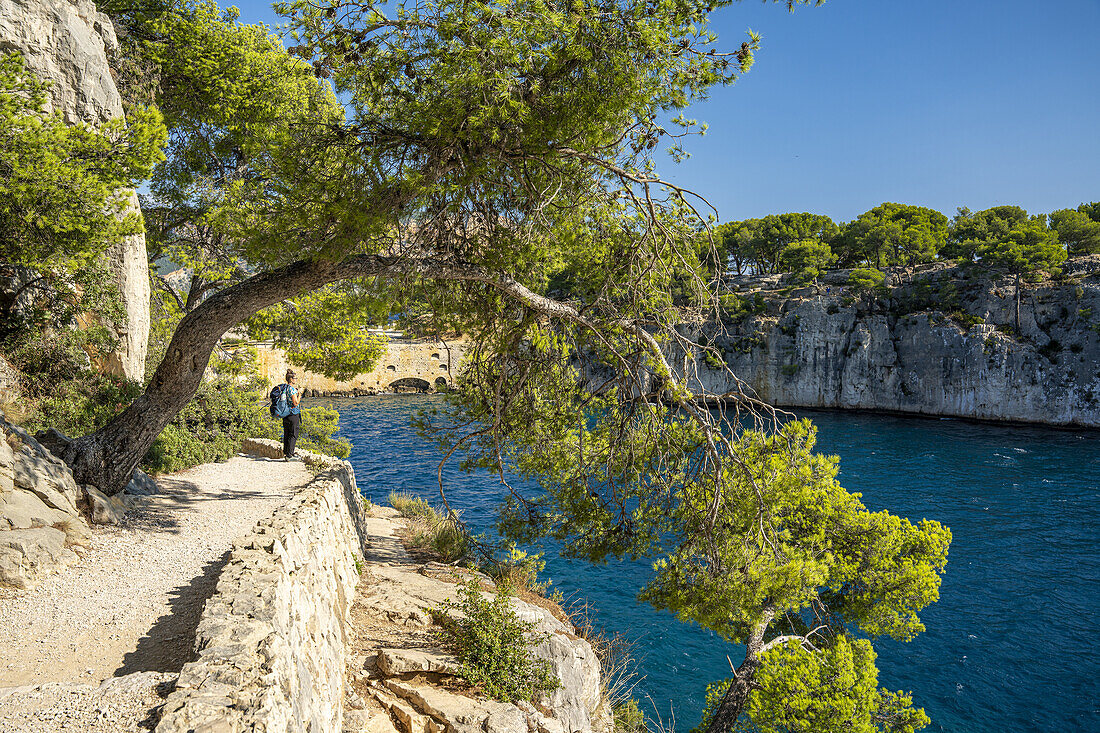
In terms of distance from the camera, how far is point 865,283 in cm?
4319

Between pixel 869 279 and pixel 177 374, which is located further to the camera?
pixel 869 279

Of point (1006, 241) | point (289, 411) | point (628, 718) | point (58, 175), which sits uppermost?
point (1006, 241)

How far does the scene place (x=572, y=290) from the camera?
8492 mm

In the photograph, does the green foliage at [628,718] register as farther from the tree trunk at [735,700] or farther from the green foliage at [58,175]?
the green foliage at [58,175]

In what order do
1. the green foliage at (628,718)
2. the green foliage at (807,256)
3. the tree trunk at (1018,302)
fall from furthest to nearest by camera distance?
the green foliage at (807,256)
the tree trunk at (1018,302)
the green foliage at (628,718)

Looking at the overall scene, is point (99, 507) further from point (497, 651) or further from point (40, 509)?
point (497, 651)

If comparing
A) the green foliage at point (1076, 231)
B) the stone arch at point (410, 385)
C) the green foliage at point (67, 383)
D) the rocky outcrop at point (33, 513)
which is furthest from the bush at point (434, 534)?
the green foliage at point (1076, 231)

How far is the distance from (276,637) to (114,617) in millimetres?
2334

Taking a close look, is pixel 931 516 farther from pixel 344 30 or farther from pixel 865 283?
pixel 865 283

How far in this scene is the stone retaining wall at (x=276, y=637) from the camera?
10.7ft

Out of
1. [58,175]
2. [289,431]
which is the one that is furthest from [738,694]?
[289,431]

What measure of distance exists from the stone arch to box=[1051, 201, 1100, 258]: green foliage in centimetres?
5210

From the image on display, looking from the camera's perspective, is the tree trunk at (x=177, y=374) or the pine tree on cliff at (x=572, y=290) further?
the tree trunk at (x=177, y=374)

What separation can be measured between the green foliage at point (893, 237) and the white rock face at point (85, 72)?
53288 millimetres
